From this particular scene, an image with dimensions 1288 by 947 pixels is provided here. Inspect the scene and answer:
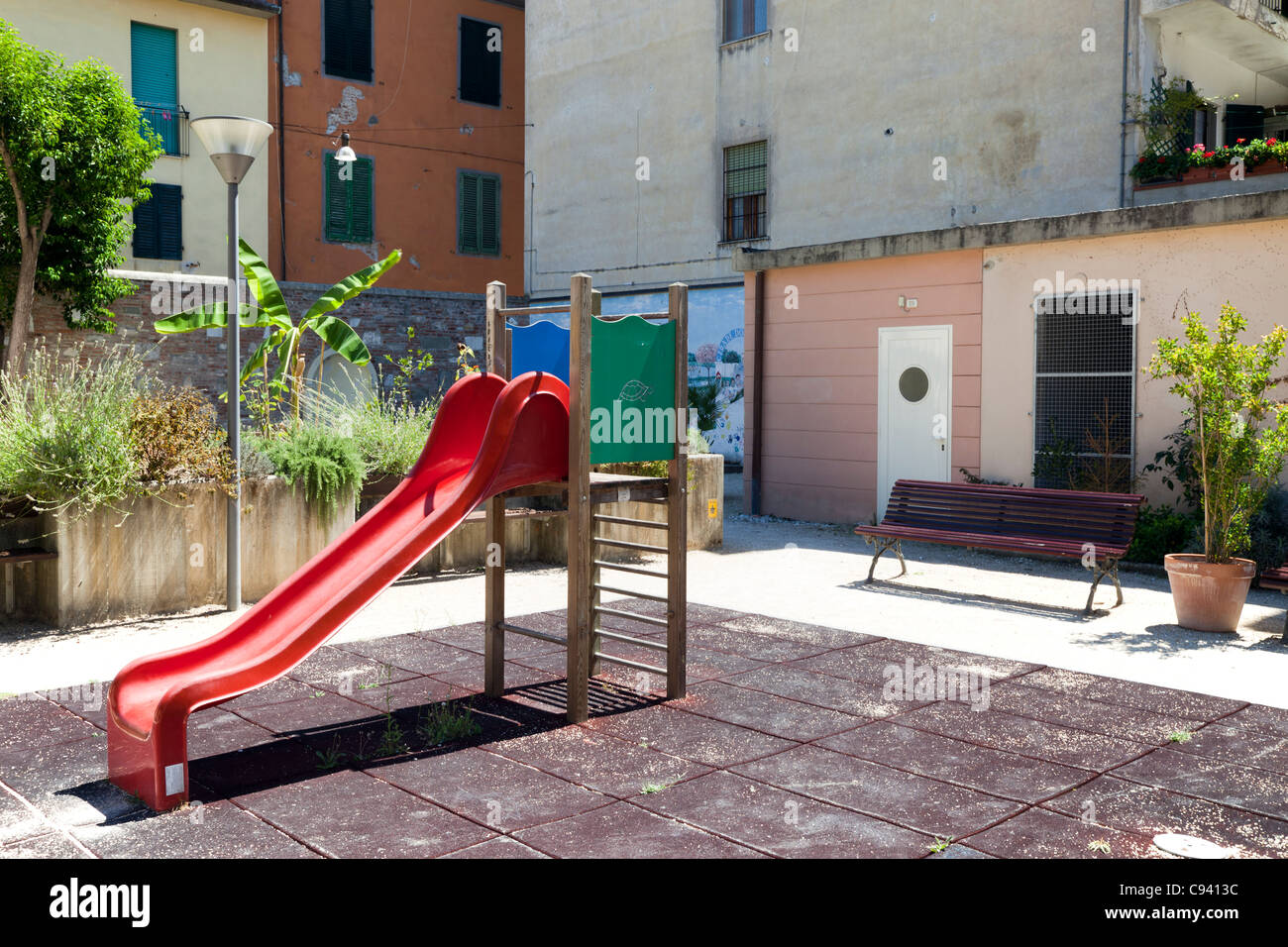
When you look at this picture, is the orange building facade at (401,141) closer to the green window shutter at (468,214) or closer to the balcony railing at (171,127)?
the green window shutter at (468,214)

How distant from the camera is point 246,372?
11.6 m

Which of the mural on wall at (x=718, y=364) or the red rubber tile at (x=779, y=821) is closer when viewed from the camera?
the red rubber tile at (x=779, y=821)

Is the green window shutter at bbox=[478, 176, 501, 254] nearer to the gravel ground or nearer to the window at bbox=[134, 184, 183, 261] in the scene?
the window at bbox=[134, 184, 183, 261]

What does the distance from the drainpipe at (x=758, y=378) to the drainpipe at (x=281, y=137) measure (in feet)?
43.7

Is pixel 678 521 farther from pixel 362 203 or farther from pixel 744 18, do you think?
pixel 362 203

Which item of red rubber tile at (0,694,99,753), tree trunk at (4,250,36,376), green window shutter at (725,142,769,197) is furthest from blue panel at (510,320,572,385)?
green window shutter at (725,142,769,197)

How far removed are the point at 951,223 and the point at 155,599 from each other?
47.1 feet

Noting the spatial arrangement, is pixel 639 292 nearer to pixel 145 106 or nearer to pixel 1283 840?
pixel 145 106

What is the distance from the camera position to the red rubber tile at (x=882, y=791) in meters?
4.64

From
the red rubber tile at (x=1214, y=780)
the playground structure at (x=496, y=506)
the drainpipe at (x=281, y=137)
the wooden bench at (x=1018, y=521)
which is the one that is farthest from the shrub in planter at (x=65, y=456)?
the drainpipe at (x=281, y=137)

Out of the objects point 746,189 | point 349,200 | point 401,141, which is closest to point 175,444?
point 746,189

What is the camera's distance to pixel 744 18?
73.9ft

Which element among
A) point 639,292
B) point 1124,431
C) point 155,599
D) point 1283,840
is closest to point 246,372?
point 155,599

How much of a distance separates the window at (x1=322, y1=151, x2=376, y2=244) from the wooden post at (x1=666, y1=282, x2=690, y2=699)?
67.4 feet
